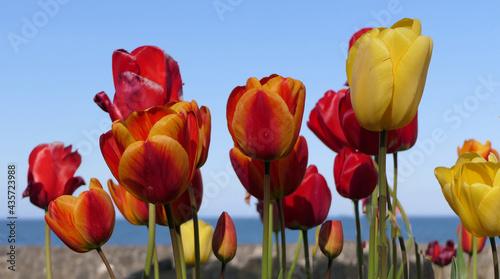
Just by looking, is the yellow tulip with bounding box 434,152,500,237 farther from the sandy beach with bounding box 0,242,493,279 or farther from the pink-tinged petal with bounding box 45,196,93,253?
the sandy beach with bounding box 0,242,493,279

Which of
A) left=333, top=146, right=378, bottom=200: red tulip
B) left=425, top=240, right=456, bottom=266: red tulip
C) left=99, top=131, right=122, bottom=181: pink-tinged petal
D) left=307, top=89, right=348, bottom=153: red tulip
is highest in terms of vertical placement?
left=307, top=89, right=348, bottom=153: red tulip

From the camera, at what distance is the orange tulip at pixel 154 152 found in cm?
48

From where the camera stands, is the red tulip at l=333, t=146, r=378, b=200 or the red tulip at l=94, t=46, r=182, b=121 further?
the red tulip at l=333, t=146, r=378, b=200

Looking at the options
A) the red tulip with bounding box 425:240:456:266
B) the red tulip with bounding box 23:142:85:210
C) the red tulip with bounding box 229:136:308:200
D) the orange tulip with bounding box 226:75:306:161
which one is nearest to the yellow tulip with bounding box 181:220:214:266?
the red tulip with bounding box 23:142:85:210

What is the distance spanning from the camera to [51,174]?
0.87 metres

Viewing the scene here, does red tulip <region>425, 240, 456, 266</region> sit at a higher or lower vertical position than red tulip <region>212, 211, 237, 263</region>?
lower

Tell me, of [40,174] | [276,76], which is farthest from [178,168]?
[40,174]

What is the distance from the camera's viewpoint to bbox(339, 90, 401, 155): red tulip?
622 mm

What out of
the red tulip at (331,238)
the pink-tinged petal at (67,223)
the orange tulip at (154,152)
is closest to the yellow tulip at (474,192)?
the red tulip at (331,238)

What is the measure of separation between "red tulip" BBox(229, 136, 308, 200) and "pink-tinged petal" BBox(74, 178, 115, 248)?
0.48ft

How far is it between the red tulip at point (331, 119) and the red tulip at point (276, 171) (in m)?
0.10

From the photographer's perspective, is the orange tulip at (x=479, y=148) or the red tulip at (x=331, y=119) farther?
the orange tulip at (x=479, y=148)

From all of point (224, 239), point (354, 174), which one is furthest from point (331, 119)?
point (224, 239)

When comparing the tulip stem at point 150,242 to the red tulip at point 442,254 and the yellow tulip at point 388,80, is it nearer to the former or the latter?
the yellow tulip at point 388,80
